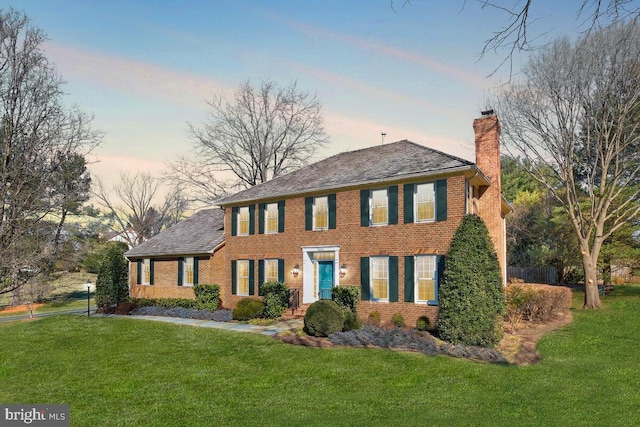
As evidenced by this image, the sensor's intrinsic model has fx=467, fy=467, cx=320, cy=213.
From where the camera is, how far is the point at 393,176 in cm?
1739

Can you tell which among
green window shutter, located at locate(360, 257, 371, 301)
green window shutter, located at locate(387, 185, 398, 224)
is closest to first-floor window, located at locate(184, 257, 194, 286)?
green window shutter, located at locate(360, 257, 371, 301)

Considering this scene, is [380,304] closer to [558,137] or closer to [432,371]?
[432,371]

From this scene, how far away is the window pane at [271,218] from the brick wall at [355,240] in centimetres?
36

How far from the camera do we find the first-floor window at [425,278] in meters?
16.3

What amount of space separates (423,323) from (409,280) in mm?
1612

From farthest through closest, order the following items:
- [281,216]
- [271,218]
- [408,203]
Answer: [271,218], [281,216], [408,203]

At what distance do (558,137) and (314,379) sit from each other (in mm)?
19215

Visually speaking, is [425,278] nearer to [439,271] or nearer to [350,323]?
[439,271]

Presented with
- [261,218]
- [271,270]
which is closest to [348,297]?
[271,270]

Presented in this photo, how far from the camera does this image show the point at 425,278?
16.5 m

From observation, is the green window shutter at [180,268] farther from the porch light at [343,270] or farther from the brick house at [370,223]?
the porch light at [343,270]

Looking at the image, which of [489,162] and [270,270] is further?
[270,270]

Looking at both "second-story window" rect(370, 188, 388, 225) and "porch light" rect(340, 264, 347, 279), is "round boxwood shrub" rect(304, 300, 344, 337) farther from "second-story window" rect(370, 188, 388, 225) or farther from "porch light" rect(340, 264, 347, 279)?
"second-story window" rect(370, 188, 388, 225)

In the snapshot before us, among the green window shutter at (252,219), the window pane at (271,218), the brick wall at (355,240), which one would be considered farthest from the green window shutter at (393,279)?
the green window shutter at (252,219)
